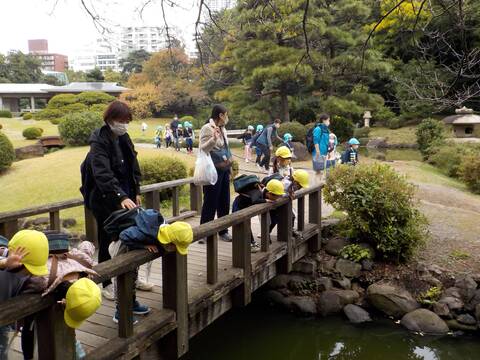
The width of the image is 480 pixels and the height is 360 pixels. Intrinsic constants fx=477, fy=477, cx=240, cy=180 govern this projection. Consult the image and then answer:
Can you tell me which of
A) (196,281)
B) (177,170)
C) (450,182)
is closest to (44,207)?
(196,281)

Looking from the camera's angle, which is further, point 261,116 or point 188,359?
point 261,116

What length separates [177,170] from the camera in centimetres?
1081

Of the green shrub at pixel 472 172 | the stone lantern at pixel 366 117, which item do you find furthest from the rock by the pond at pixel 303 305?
the stone lantern at pixel 366 117

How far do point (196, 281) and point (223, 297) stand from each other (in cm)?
40

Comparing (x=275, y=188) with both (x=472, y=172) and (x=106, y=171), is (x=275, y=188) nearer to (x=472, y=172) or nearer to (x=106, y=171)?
(x=106, y=171)

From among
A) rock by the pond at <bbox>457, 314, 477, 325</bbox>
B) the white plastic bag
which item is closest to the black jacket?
the white plastic bag

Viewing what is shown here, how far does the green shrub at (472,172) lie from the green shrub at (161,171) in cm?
814

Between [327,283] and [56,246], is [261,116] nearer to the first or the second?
[327,283]

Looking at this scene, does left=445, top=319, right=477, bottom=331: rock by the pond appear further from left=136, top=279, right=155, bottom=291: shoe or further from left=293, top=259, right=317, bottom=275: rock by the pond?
left=136, top=279, right=155, bottom=291: shoe

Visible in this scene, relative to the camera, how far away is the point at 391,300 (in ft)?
22.1

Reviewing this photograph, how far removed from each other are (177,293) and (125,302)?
624 millimetres

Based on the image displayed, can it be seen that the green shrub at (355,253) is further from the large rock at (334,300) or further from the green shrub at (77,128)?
the green shrub at (77,128)

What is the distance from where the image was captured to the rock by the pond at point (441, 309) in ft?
21.5

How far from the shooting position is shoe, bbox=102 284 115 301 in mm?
4129
